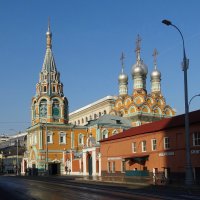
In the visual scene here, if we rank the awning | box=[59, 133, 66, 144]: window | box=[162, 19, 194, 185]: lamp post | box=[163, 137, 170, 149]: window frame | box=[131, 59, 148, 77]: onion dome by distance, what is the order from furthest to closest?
box=[131, 59, 148, 77]: onion dome
box=[59, 133, 66, 144]: window
the awning
box=[163, 137, 170, 149]: window frame
box=[162, 19, 194, 185]: lamp post

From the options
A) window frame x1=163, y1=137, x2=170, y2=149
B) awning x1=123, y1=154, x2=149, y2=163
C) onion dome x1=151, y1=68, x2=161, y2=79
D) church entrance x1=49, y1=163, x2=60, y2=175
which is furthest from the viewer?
onion dome x1=151, y1=68, x2=161, y2=79

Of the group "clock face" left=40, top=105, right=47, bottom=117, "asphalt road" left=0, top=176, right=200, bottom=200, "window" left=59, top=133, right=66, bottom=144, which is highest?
"clock face" left=40, top=105, right=47, bottom=117

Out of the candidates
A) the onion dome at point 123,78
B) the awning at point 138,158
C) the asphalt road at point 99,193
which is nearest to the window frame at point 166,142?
the awning at point 138,158

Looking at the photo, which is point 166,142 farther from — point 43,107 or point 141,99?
point 141,99

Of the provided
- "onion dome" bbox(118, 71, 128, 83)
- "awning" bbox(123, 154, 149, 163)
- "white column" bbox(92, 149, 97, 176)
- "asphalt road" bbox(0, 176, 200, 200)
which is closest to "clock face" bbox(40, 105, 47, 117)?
"onion dome" bbox(118, 71, 128, 83)

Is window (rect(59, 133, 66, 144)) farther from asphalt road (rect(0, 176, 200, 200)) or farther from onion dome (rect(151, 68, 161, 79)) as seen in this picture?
asphalt road (rect(0, 176, 200, 200))

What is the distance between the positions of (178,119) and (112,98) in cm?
8049

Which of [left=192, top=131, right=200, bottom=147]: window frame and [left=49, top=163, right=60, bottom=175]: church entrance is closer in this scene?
[left=192, top=131, right=200, bottom=147]: window frame

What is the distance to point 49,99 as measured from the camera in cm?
8788

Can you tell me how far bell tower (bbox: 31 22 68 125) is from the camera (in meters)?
88.1

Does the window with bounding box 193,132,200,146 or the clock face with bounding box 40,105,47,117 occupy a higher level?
the clock face with bounding box 40,105,47,117

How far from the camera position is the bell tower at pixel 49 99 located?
88.1 metres

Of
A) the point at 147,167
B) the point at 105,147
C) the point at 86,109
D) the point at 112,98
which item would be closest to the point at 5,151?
the point at 86,109

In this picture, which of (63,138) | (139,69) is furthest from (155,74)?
(63,138)
